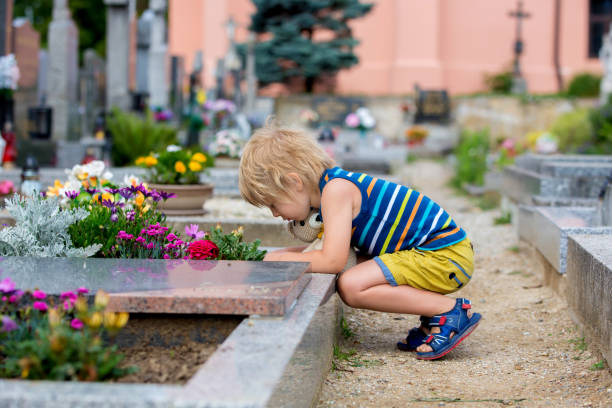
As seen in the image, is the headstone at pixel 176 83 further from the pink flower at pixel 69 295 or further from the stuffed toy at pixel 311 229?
the pink flower at pixel 69 295

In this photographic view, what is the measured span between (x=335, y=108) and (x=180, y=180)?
16.0 metres

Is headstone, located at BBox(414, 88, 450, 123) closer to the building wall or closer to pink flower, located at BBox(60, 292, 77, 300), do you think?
the building wall

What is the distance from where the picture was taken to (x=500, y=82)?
74.4ft

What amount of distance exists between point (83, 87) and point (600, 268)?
8.88m

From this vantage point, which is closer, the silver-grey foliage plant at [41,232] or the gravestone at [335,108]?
the silver-grey foliage plant at [41,232]

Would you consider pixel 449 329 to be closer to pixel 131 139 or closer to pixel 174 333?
pixel 174 333

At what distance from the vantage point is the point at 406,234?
315cm

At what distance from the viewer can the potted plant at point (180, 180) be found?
5219mm

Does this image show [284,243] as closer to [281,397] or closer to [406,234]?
[406,234]

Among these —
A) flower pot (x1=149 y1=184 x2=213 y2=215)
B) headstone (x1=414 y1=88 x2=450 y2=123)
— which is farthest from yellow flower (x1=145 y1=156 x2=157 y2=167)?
headstone (x1=414 y1=88 x2=450 y2=123)

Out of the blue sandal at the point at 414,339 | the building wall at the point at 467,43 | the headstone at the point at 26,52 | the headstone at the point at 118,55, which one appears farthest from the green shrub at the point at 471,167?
the building wall at the point at 467,43

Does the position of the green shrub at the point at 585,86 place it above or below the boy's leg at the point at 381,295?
above

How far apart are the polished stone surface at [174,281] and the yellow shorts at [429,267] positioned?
425 millimetres

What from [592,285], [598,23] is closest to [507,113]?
[598,23]
